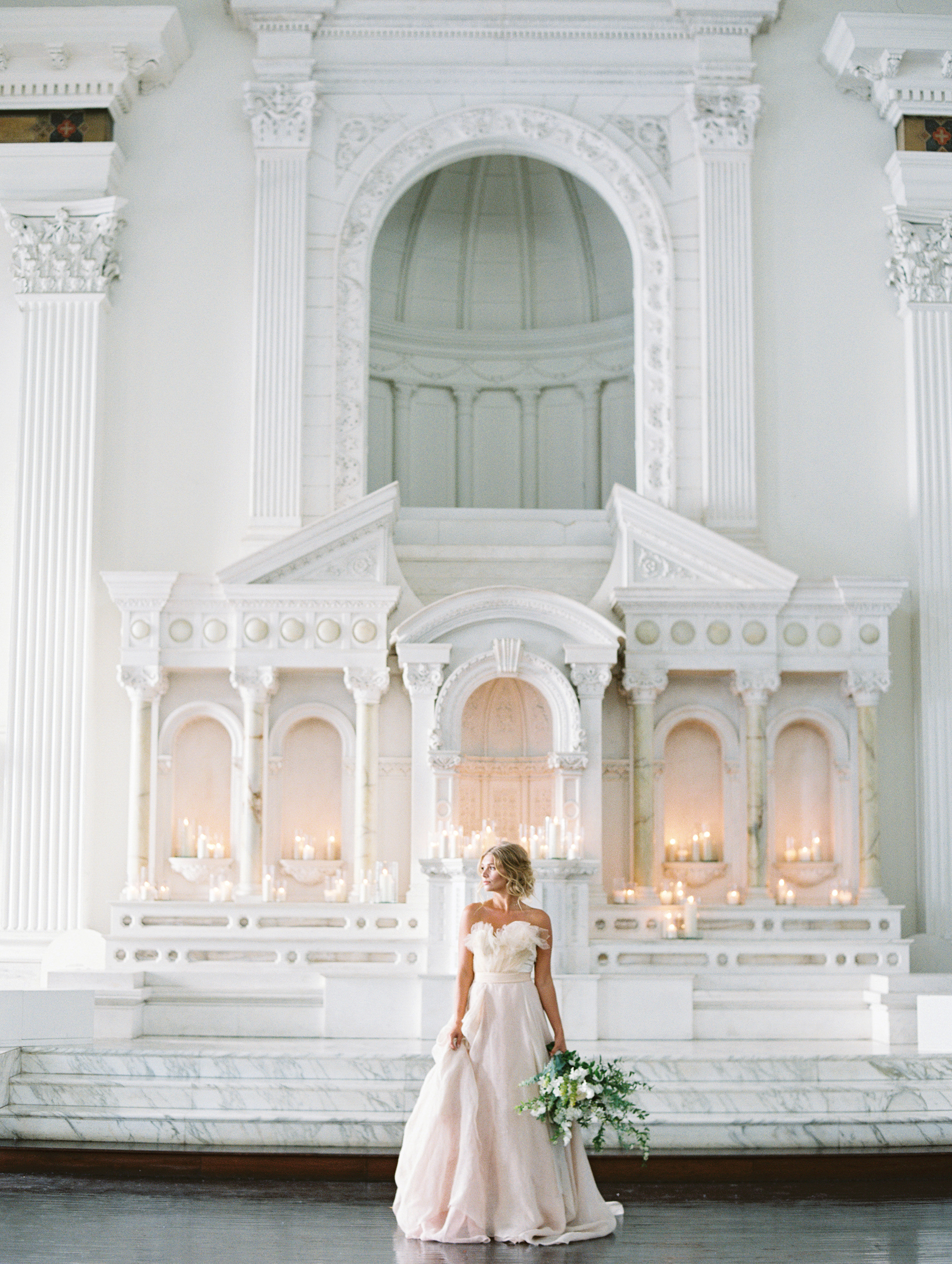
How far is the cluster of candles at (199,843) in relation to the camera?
17047mm

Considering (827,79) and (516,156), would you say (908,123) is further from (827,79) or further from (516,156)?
(516,156)

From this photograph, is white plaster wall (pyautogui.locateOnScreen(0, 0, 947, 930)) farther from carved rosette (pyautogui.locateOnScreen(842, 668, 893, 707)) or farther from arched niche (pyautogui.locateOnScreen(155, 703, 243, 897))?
carved rosette (pyautogui.locateOnScreen(842, 668, 893, 707))

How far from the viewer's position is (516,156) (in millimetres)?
21609

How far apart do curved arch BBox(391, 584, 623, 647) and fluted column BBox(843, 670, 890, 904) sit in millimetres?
2799

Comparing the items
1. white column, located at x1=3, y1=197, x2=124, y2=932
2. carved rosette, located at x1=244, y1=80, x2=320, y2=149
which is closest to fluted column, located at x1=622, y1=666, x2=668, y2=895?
white column, located at x1=3, y1=197, x2=124, y2=932

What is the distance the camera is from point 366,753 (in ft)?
55.2

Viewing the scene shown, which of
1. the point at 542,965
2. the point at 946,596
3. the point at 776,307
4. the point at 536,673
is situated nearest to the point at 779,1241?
the point at 542,965

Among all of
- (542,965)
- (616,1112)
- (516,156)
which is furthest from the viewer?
(516,156)

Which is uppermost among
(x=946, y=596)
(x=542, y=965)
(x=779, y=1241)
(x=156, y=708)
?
(x=946, y=596)

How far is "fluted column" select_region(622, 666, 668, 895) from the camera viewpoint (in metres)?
16.8

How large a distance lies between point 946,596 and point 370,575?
22.1 feet

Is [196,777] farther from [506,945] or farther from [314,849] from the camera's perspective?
[506,945]

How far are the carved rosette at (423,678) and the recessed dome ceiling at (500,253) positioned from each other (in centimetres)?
723

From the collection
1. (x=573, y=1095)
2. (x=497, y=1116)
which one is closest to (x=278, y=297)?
(x=497, y=1116)
